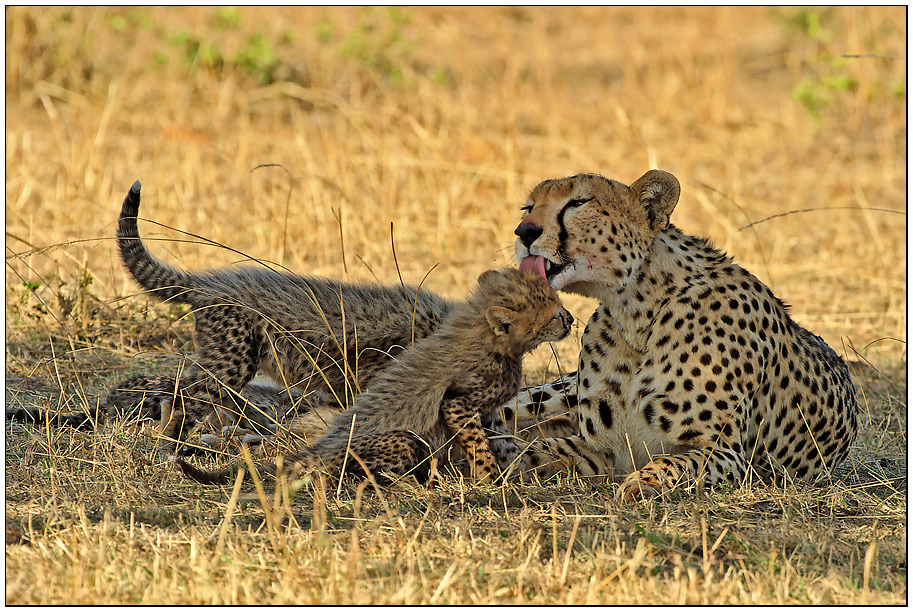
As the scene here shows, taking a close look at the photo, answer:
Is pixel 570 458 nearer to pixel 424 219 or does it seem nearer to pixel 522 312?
pixel 522 312

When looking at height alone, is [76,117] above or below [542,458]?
above

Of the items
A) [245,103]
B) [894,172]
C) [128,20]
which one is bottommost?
[894,172]

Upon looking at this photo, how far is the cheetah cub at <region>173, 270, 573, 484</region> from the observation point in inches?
149

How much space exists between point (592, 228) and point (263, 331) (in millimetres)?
1340

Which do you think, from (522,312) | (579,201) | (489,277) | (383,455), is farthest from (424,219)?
(383,455)

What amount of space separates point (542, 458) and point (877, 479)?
119 cm

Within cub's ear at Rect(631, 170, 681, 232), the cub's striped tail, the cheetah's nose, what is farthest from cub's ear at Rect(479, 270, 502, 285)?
the cub's striped tail

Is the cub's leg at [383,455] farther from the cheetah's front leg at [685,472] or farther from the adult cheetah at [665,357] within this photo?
the cheetah's front leg at [685,472]

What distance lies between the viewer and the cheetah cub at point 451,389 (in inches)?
149

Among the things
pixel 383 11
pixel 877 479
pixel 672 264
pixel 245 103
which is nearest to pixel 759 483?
pixel 877 479

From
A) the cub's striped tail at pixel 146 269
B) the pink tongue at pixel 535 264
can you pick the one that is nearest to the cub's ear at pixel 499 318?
the pink tongue at pixel 535 264

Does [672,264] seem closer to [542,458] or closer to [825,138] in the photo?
[542,458]

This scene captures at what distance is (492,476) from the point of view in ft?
12.7

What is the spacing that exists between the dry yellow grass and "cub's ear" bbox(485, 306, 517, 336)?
47cm
